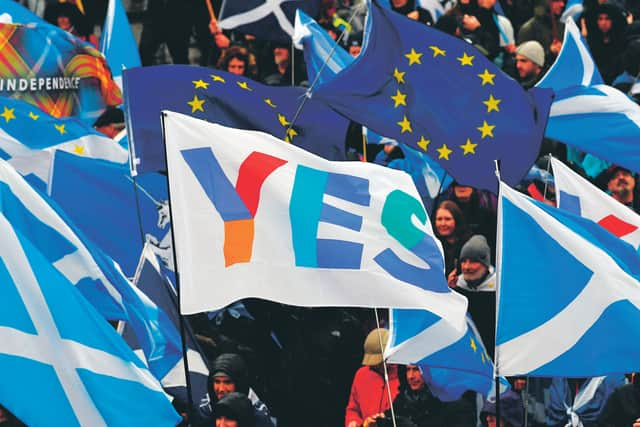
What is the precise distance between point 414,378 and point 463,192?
2130 mm

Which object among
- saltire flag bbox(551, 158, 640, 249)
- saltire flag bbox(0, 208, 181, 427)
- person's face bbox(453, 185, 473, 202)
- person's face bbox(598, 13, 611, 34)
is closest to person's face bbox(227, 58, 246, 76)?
person's face bbox(453, 185, 473, 202)

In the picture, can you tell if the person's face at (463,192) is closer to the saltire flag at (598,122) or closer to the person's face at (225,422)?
the saltire flag at (598,122)

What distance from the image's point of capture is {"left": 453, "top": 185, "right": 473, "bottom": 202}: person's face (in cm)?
1595

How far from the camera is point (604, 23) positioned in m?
19.0

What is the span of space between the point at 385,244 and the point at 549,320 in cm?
105

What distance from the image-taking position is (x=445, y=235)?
604 inches

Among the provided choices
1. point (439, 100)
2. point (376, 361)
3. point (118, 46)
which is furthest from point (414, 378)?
point (118, 46)

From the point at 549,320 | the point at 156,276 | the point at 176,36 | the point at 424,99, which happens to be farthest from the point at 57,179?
the point at 176,36

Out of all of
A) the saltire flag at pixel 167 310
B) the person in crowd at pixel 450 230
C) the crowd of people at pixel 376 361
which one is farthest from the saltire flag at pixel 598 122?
the saltire flag at pixel 167 310

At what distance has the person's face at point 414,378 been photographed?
46.8 ft

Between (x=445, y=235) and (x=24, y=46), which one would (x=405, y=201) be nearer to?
(x=445, y=235)

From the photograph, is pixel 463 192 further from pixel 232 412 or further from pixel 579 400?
pixel 232 412

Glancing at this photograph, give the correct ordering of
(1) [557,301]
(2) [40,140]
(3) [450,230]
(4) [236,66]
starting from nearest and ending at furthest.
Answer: (1) [557,301], (3) [450,230], (2) [40,140], (4) [236,66]

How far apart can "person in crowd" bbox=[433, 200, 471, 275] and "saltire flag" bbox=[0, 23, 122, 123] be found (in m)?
3.10
